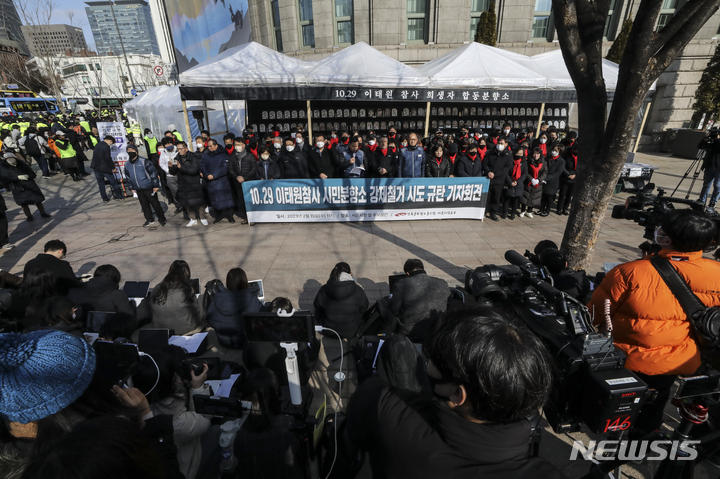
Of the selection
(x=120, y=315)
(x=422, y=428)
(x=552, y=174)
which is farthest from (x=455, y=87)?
(x=422, y=428)

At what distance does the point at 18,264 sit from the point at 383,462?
8578 mm

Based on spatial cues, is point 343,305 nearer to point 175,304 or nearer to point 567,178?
point 175,304

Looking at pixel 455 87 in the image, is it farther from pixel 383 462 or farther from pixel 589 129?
pixel 383 462

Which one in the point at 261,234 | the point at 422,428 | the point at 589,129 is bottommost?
the point at 261,234

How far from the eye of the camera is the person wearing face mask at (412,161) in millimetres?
8531

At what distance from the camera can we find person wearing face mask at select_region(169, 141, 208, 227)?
7.58 m

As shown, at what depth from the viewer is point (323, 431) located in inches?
94.7

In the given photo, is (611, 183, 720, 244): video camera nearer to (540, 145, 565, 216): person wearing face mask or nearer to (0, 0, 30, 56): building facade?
(540, 145, 565, 216): person wearing face mask

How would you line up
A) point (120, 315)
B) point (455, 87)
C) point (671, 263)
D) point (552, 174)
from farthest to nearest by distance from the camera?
point (455, 87) < point (552, 174) < point (120, 315) < point (671, 263)

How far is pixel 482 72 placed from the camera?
36.1 ft

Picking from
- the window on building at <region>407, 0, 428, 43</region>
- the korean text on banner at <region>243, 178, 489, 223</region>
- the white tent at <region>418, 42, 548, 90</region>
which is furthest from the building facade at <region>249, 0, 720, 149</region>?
the korean text on banner at <region>243, 178, 489, 223</region>

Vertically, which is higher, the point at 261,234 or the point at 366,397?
the point at 366,397

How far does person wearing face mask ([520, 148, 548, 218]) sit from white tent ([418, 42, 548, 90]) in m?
3.91

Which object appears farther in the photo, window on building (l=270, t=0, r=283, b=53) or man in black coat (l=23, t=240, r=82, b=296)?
window on building (l=270, t=0, r=283, b=53)
